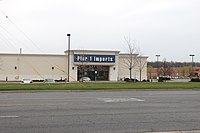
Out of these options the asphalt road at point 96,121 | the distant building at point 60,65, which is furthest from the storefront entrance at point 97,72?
the asphalt road at point 96,121

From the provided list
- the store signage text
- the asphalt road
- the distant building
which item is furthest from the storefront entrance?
the asphalt road

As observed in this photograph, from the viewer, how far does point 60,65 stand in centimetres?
6819

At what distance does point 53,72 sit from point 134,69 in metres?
17.3

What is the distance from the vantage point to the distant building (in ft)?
217

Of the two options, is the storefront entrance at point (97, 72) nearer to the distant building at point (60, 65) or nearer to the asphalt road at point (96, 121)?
the distant building at point (60, 65)

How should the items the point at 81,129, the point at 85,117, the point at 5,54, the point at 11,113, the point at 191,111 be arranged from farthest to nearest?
1. the point at 5,54
2. the point at 191,111
3. the point at 11,113
4. the point at 85,117
5. the point at 81,129

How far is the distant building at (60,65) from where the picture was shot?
6612 cm

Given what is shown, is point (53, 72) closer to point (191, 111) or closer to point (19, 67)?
point (19, 67)

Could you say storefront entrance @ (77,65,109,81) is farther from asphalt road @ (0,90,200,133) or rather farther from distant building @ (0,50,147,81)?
asphalt road @ (0,90,200,133)

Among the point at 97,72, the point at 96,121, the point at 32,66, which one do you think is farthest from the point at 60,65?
the point at 96,121

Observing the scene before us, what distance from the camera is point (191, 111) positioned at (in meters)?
12.6

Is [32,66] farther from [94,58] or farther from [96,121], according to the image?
[96,121]

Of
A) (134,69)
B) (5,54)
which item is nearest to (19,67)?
(5,54)

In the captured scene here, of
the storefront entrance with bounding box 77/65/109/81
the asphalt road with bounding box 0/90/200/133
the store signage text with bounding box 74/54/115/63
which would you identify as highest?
the store signage text with bounding box 74/54/115/63
